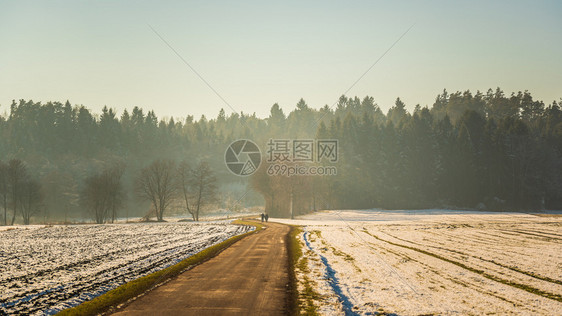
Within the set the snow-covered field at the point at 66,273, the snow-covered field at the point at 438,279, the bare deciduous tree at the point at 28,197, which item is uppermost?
the bare deciduous tree at the point at 28,197

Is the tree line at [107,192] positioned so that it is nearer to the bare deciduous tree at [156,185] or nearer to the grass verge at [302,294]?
the bare deciduous tree at [156,185]

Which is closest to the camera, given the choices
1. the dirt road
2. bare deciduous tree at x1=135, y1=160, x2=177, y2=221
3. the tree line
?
the dirt road

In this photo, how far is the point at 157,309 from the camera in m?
12.7

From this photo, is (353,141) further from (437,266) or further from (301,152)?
(437,266)

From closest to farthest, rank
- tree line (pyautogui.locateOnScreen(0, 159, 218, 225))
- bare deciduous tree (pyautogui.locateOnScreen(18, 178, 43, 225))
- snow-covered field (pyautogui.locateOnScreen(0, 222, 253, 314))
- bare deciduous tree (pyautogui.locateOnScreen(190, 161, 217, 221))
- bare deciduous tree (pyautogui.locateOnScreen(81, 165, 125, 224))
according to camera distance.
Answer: snow-covered field (pyautogui.locateOnScreen(0, 222, 253, 314)) → bare deciduous tree (pyautogui.locateOnScreen(81, 165, 125, 224)) → tree line (pyautogui.locateOnScreen(0, 159, 218, 225)) → bare deciduous tree (pyautogui.locateOnScreen(18, 178, 43, 225)) → bare deciduous tree (pyautogui.locateOnScreen(190, 161, 217, 221))

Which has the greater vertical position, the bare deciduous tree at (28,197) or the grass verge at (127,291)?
the bare deciduous tree at (28,197)

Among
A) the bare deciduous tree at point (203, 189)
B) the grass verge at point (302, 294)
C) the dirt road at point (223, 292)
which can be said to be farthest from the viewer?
the bare deciduous tree at point (203, 189)

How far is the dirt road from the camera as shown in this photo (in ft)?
41.0

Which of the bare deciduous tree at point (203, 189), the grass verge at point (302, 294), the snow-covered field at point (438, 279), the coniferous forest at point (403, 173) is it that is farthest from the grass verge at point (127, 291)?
the bare deciduous tree at point (203, 189)

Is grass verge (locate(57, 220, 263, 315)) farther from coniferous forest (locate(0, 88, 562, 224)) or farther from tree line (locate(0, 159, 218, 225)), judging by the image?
tree line (locate(0, 159, 218, 225))

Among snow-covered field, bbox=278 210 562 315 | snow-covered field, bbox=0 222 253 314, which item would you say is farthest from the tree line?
snow-covered field, bbox=278 210 562 315

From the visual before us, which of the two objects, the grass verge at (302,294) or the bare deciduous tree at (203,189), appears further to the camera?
the bare deciduous tree at (203,189)

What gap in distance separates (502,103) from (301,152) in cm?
9952

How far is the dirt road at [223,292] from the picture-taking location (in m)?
12.5
